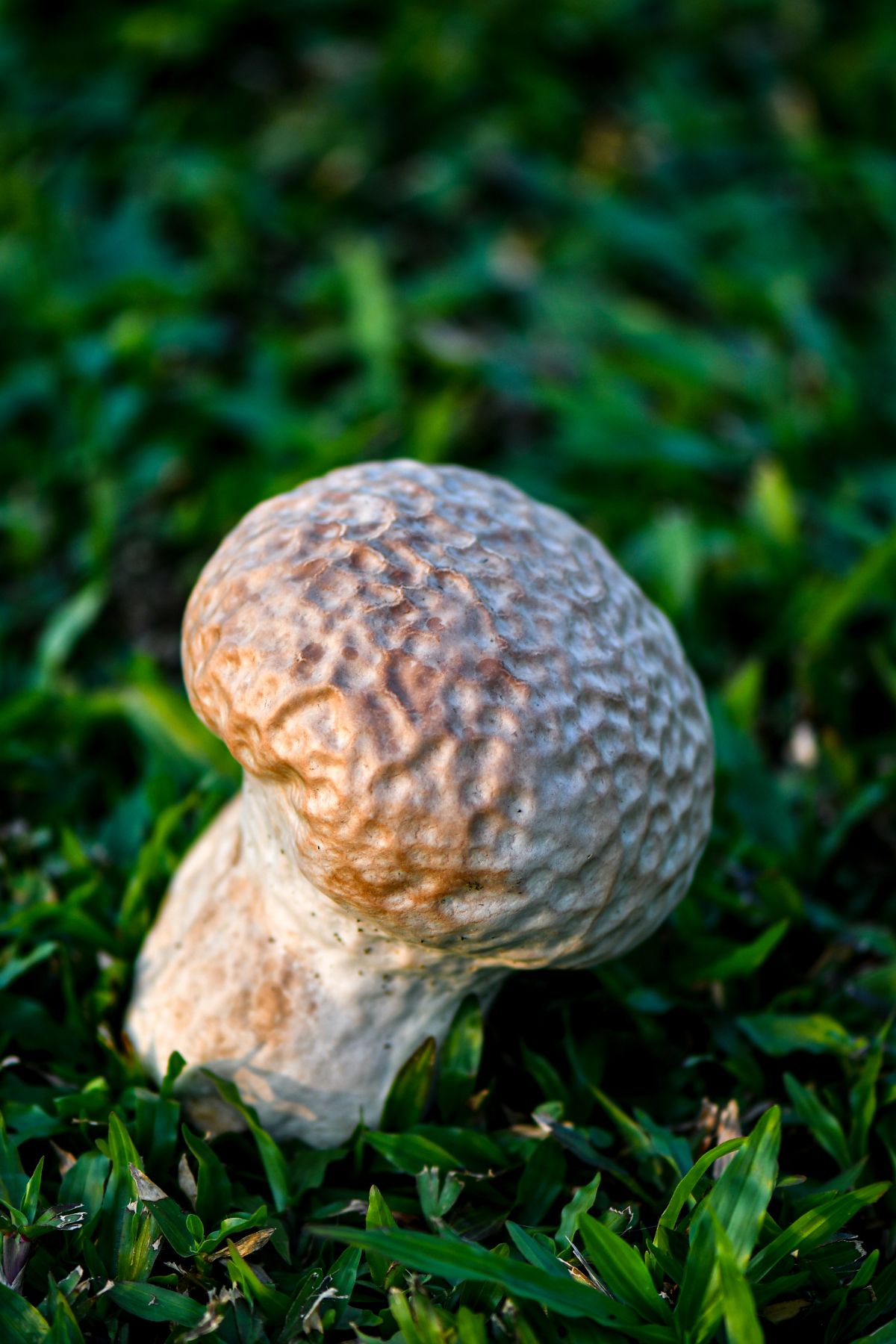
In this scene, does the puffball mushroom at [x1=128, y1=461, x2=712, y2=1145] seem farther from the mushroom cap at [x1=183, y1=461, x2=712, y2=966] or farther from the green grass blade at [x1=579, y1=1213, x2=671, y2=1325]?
the green grass blade at [x1=579, y1=1213, x2=671, y2=1325]

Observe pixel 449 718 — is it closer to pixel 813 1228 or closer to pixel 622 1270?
pixel 622 1270

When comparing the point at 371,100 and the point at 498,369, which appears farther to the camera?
the point at 371,100

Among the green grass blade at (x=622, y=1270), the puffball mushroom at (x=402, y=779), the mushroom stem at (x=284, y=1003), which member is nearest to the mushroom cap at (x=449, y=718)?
the puffball mushroom at (x=402, y=779)

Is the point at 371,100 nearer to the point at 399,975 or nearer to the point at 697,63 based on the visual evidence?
the point at 697,63

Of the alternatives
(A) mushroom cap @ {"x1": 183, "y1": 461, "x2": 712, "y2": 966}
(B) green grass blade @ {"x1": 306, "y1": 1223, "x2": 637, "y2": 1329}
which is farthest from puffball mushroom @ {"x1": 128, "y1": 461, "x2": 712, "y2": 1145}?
(B) green grass blade @ {"x1": 306, "y1": 1223, "x2": 637, "y2": 1329}

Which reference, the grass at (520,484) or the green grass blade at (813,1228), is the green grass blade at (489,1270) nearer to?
the grass at (520,484)

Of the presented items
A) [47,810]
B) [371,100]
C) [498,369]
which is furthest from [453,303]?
[47,810]

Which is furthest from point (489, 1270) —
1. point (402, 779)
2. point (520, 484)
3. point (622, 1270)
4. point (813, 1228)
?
point (520, 484)
